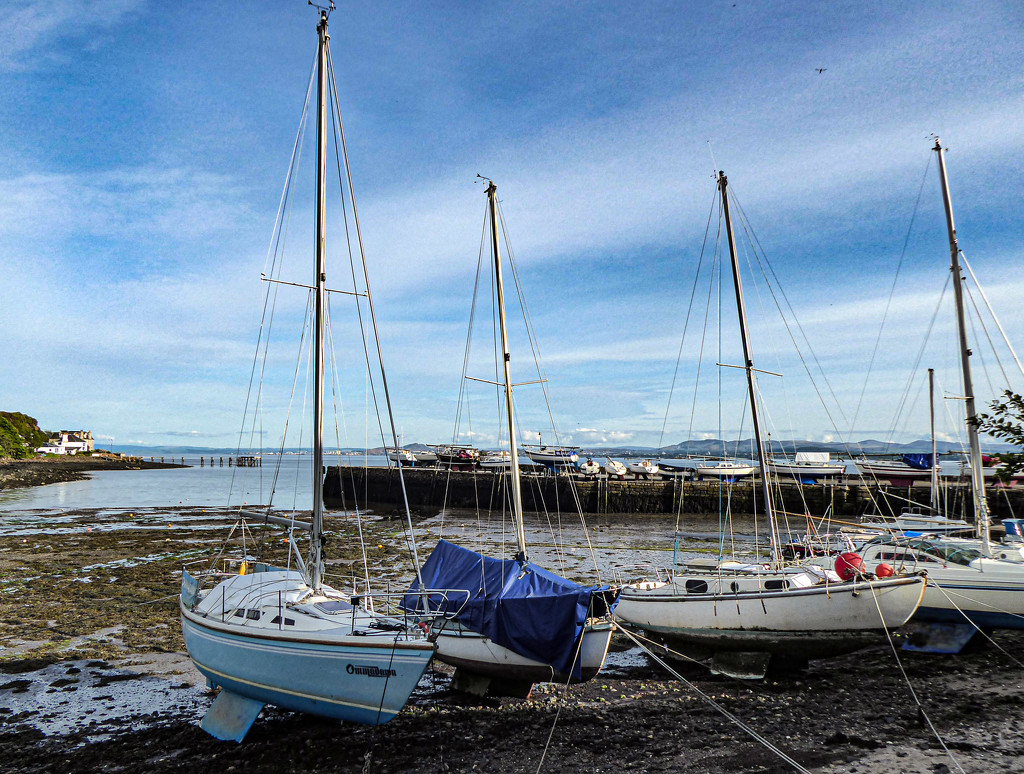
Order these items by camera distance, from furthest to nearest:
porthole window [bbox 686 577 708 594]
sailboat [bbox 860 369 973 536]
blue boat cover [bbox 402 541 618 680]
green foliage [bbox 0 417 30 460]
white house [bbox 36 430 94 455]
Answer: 1. white house [bbox 36 430 94 455]
2. green foliage [bbox 0 417 30 460]
3. sailboat [bbox 860 369 973 536]
4. porthole window [bbox 686 577 708 594]
5. blue boat cover [bbox 402 541 618 680]

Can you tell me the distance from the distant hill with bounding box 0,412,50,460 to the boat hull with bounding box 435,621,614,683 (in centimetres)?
12527

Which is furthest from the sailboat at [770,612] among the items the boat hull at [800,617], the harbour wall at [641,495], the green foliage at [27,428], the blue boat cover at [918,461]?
the green foliage at [27,428]

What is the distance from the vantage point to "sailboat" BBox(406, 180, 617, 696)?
34.7 ft

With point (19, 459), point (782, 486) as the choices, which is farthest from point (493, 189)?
point (19, 459)

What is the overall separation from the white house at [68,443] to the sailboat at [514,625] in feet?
523

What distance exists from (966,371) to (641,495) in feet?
109

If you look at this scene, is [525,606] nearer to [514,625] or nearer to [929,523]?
[514,625]

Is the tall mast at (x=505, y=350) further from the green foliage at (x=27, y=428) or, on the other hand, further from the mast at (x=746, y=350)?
the green foliage at (x=27, y=428)

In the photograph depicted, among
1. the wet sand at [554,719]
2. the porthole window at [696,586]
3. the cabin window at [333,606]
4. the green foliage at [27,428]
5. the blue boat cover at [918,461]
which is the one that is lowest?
the wet sand at [554,719]

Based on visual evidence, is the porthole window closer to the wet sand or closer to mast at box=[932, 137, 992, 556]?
the wet sand

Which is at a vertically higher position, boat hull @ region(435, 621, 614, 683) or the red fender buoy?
the red fender buoy

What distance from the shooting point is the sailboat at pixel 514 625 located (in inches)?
416

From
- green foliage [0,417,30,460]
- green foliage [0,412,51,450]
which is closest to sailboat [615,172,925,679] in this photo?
green foliage [0,417,30,460]

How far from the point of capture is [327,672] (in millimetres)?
9531
